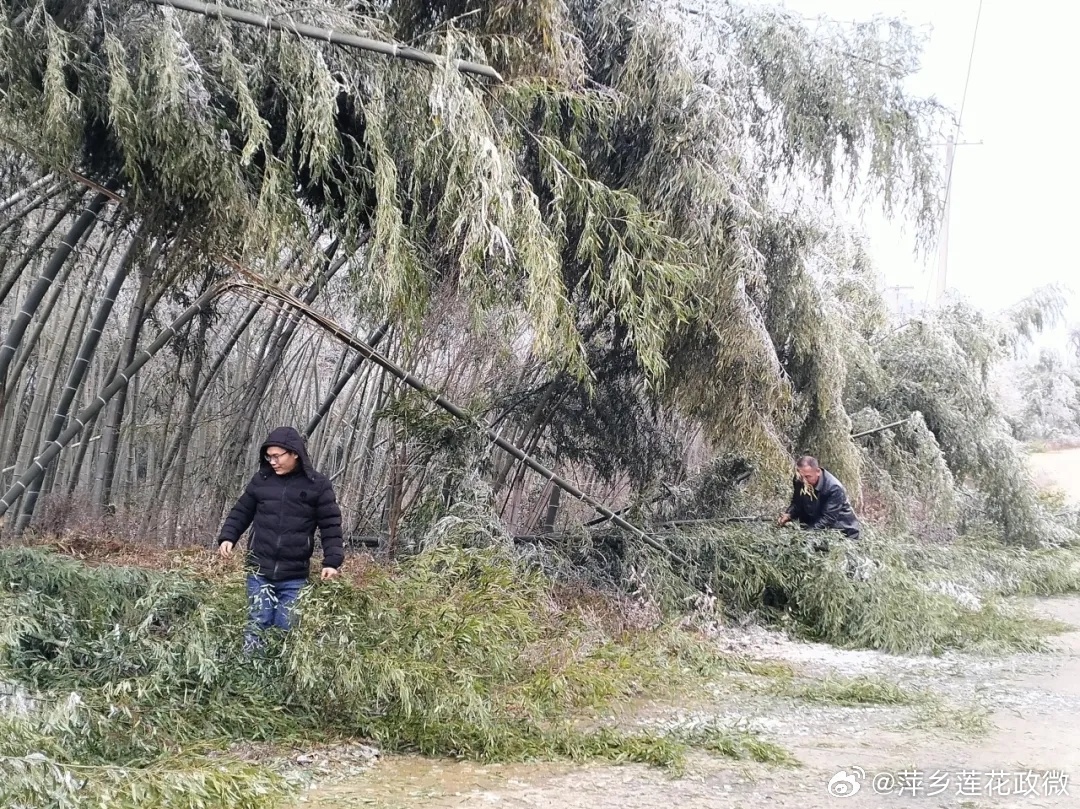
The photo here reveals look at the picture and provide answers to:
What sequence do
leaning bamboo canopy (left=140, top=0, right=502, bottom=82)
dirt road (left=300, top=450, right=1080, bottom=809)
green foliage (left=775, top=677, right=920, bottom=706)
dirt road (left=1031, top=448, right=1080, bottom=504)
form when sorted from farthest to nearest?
1. dirt road (left=1031, top=448, right=1080, bottom=504)
2. green foliage (left=775, top=677, right=920, bottom=706)
3. leaning bamboo canopy (left=140, top=0, right=502, bottom=82)
4. dirt road (left=300, top=450, right=1080, bottom=809)

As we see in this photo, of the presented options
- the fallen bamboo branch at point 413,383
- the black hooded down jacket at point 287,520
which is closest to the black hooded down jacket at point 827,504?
the fallen bamboo branch at point 413,383

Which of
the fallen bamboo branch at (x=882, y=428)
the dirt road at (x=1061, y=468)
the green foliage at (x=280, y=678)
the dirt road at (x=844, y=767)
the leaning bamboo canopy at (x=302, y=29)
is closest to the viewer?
the green foliage at (x=280, y=678)

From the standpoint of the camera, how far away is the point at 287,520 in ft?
12.5

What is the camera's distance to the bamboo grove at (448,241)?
139 inches

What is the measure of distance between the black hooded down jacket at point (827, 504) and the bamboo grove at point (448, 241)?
0.30m

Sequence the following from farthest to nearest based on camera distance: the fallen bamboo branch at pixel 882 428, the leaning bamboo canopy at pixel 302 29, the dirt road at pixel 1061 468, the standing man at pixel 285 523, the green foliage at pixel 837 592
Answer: the dirt road at pixel 1061 468 → the fallen bamboo branch at pixel 882 428 → the green foliage at pixel 837 592 → the standing man at pixel 285 523 → the leaning bamboo canopy at pixel 302 29

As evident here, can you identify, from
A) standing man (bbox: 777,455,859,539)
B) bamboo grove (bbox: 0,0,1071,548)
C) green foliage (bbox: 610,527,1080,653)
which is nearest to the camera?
bamboo grove (bbox: 0,0,1071,548)

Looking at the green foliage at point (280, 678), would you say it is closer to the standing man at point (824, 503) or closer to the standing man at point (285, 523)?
the standing man at point (285, 523)

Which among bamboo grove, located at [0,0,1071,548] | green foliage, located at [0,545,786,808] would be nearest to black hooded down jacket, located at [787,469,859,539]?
bamboo grove, located at [0,0,1071,548]

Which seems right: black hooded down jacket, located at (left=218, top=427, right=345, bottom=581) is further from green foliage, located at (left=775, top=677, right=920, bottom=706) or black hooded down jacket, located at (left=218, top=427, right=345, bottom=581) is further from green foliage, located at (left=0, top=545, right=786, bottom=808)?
green foliage, located at (left=775, top=677, right=920, bottom=706)

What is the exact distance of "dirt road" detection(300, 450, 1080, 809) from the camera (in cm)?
293

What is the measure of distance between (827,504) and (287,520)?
3.45 m

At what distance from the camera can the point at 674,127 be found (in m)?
4.96

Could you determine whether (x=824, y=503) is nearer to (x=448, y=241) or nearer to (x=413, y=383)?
(x=413, y=383)
